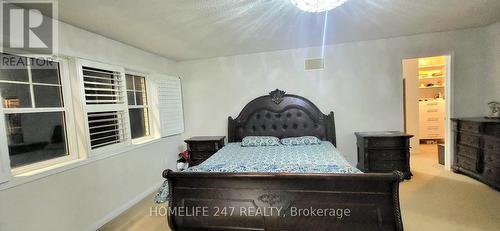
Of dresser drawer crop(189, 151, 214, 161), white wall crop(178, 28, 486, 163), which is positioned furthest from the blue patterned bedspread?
white wall crop(178, 28, 486, 163)

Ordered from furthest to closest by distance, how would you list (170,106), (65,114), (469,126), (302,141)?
(170,106) < (302,141) < (469,126) < (65,114)

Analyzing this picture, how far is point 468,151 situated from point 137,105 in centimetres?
473

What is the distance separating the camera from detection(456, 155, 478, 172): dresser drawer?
2.92 metres

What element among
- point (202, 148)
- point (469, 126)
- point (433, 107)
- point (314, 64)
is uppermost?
point (314, 64)

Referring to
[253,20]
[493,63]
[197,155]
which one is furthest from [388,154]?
[197,155]

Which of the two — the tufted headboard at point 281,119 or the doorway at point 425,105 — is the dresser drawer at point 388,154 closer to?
the tufted headboard at point 281,119

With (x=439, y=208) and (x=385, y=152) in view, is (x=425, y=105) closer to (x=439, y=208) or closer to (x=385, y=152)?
(x=385, y=152)

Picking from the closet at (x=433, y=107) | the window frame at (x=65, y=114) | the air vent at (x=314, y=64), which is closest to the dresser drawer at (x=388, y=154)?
the air vent at (x=314, y=64)

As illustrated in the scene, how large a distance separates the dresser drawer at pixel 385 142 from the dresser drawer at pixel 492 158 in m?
0.87

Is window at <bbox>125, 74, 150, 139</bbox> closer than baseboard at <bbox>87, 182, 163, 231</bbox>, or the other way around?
baseboard at <bbox>87, 182, 163, 231</bbox>

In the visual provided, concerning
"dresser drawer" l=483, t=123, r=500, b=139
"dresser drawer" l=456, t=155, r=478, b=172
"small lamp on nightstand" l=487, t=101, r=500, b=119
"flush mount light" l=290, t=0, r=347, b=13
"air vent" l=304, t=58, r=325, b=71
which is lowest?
"dresser drawer" l=456, t=155, r=478, b=172

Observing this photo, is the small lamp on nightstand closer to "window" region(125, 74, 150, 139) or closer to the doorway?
the doorway

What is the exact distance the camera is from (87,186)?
227cm

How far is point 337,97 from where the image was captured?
3494 mm
